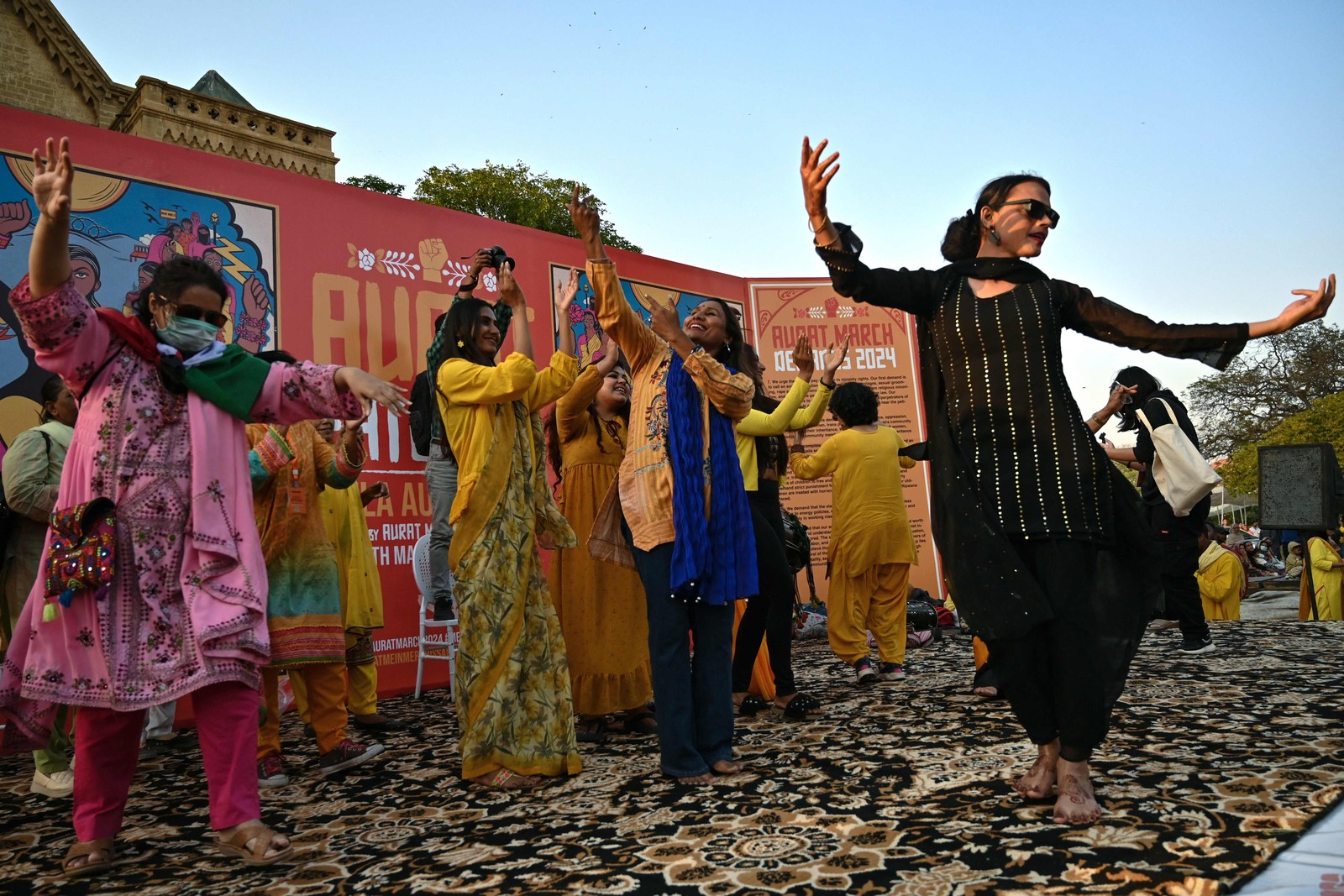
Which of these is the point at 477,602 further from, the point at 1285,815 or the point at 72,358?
the point at 1285,815

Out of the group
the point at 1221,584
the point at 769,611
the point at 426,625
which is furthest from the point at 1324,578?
the point at 426,625

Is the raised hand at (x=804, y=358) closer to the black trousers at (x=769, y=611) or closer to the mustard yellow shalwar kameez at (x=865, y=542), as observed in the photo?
the black trousers at (x=769, y=611)

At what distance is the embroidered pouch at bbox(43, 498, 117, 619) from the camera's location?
2096 millimetres

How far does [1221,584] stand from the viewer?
770cm

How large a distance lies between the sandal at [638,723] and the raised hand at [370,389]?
78.8 inches

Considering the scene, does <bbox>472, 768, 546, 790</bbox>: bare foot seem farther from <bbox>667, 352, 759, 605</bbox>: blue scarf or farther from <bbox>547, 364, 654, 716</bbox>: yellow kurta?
<bbox>547, 364, 654, 716</bbox>: yellow kurta

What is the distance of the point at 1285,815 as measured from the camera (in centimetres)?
198


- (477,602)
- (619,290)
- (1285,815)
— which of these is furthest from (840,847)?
(619,290)

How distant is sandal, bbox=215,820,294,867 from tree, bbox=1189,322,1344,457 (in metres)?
31.2

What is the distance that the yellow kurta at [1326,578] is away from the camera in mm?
7500

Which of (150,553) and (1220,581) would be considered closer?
(150,553)

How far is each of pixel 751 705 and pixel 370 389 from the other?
256 cm

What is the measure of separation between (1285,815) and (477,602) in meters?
2.20

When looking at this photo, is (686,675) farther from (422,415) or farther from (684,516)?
(422,415)
